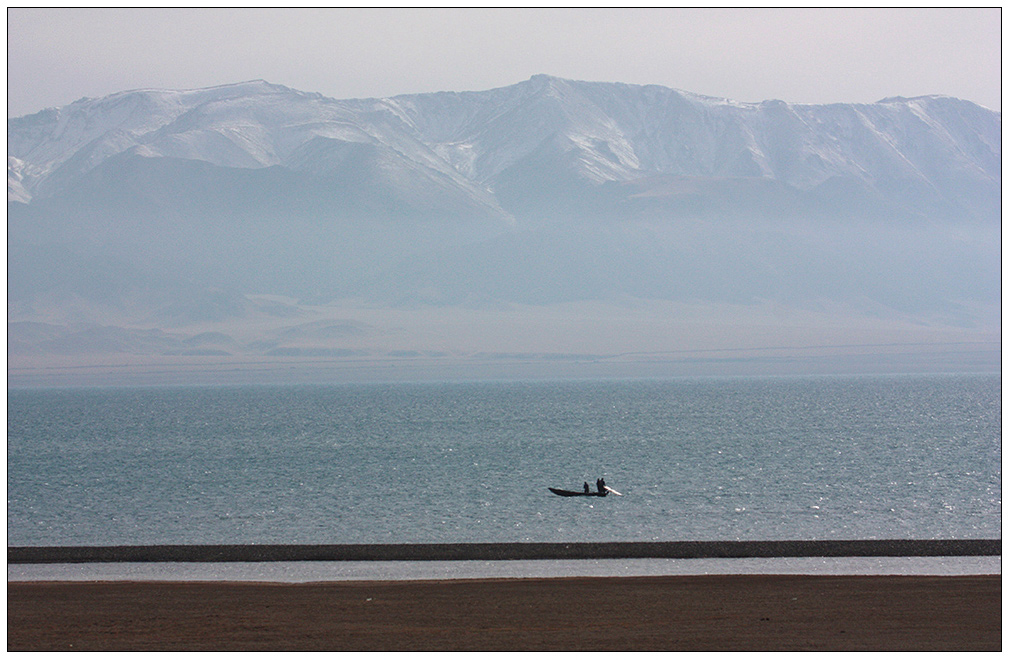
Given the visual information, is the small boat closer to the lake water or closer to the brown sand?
the lake water

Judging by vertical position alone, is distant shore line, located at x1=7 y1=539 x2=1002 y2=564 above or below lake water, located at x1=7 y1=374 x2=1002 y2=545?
above

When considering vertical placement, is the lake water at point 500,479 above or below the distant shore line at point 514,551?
below

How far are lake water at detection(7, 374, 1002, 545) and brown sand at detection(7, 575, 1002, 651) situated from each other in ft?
37.6

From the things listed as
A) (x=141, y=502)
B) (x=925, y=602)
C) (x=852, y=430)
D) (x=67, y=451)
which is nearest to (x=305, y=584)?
(x=925, y=602)

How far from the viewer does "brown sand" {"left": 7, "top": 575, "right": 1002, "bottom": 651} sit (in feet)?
39.9

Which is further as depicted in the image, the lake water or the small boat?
the small boat

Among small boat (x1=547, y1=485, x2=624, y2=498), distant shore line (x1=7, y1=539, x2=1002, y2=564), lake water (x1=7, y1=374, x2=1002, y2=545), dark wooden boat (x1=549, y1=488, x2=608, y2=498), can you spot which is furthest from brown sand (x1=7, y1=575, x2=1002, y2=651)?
dark wooden boat (x1=549, y1=488, x2=608, y2=498)

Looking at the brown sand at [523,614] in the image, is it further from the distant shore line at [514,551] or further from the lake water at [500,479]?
the lake water at [500,479]

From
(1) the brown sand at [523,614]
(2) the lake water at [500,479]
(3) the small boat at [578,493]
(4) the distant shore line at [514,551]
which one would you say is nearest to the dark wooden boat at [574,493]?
(3) the small boat at [578,493]

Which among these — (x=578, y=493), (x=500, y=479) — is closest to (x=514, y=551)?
(x=578, y=493)

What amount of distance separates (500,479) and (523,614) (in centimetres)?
3177

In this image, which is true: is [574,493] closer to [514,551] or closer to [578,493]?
[578,493]

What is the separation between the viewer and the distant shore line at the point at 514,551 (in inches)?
815

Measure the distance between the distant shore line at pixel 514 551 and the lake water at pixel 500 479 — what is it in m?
6.59
